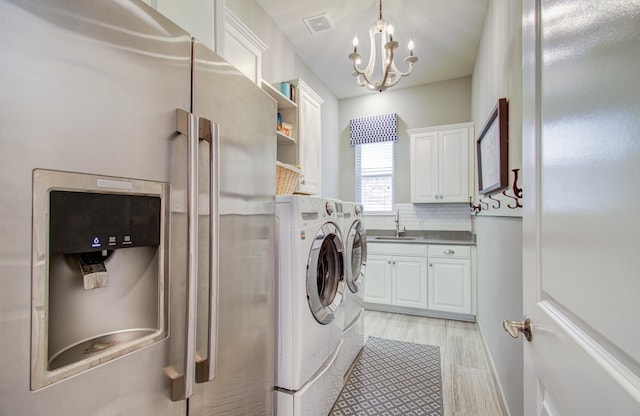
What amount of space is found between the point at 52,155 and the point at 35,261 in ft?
0.62

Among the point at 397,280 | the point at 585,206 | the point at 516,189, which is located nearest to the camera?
the point at 585,206

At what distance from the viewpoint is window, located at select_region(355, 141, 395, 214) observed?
4.51 metres

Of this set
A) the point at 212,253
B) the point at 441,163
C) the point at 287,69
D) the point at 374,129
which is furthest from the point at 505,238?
the point at 374,129

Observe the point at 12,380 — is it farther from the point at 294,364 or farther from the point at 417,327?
the point at 417,327

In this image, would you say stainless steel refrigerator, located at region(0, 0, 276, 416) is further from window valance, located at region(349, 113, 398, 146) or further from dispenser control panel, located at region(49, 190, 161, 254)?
window valance, located at region(349, 113, 398, 146)

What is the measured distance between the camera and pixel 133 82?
0.67 metres

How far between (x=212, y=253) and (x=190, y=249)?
9cm

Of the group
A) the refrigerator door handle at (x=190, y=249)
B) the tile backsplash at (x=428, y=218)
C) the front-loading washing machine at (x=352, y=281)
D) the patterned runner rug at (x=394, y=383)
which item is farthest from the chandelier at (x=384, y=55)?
the patterned runner rug at (x=394, y=383)

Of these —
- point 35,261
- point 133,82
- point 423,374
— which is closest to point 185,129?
point 133,82

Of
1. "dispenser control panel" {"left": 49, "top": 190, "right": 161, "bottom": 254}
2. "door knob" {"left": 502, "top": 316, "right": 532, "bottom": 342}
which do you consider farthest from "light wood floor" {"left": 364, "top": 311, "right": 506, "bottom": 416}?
"dispenser control panel" {"left": 49, "top": 190, "right": 161, "bottom": 254}

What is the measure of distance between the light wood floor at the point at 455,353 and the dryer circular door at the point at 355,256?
944 mm

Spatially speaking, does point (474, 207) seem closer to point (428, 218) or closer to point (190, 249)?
point (428, 218)

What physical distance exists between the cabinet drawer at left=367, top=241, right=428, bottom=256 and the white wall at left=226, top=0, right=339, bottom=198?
1.08 metres

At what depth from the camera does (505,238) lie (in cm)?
185
